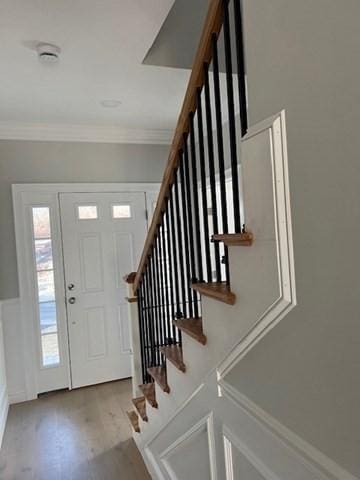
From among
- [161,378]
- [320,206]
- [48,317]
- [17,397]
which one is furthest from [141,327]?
[320,206]

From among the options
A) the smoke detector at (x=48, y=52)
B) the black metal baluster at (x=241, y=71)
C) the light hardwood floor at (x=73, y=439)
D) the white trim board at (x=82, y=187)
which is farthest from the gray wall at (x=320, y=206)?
the white trim board at (x=82, y=187)

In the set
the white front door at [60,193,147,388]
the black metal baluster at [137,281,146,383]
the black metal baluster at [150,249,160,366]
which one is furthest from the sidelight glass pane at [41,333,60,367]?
the black metal baluster at [150,249,160,366]

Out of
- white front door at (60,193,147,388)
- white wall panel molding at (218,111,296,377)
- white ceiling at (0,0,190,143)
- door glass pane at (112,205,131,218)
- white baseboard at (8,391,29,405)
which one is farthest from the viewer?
door glass pane at (112,205,131,218)

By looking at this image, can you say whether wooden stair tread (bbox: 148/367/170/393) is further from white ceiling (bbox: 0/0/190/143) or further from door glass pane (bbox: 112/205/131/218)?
door glass pane (bbox: 112/205/131/218)

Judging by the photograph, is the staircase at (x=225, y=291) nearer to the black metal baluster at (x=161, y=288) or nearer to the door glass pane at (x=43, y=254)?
the black metal baluster at (x=161, y=288)

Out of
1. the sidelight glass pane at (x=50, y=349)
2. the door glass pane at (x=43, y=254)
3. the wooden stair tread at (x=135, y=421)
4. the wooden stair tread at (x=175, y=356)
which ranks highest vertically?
the door glass pane at (x=43, y=254)

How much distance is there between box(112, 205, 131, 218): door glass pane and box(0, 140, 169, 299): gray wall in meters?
0.30

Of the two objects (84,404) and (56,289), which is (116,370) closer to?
(84,404)

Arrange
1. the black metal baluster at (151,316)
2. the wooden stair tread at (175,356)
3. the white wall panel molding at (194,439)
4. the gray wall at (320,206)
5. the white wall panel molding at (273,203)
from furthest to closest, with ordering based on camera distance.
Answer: the black metal baluster at (151,316), the wooden stair tread at (175,356), the white wall panel molding at (194,439), the white wall panel molding at (273,203), the gray wall at (320,206)

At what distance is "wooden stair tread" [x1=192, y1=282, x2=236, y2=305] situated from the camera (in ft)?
3.37

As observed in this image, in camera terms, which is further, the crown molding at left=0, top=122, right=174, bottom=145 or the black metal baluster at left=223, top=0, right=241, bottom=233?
the crown molding at left=0, top=122, right=174, bottom=145

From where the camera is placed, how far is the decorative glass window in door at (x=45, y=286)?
3.49 metres

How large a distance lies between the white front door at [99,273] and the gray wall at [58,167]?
9.0 inches

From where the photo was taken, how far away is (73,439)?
106 inches
